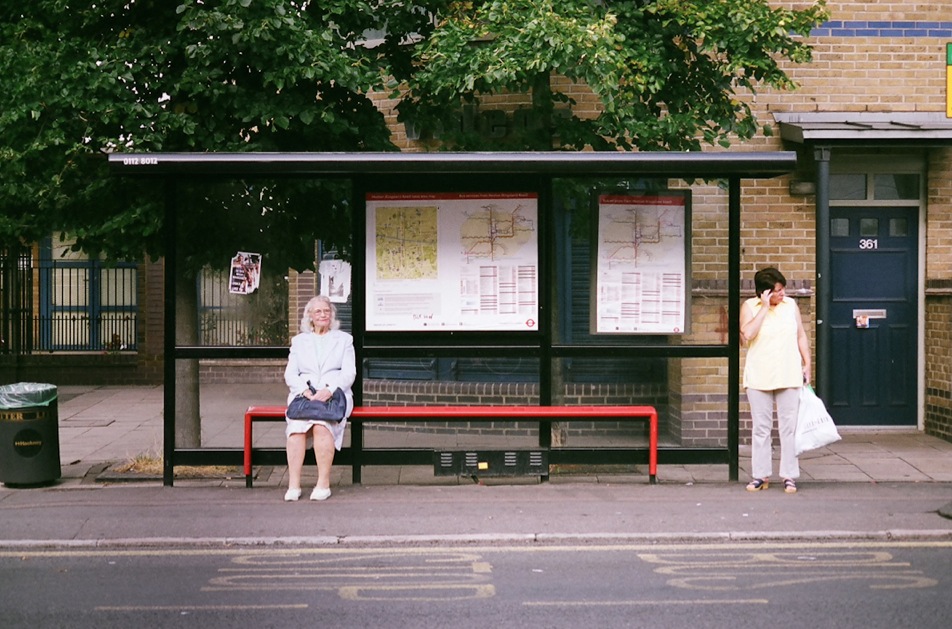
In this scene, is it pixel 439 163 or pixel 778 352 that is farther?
pixel 778 352

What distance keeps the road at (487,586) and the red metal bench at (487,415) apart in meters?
1.98

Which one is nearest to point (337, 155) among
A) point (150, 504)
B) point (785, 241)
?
point (150, 504)

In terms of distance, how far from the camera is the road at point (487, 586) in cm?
602

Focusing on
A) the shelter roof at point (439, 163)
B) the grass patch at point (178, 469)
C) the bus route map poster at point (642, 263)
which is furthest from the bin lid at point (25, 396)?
the bus route map poster at point (642, 263)

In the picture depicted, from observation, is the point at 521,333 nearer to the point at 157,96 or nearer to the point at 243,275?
the point at 243,275

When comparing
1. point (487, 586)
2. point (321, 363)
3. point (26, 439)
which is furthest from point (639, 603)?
point (26, 439)

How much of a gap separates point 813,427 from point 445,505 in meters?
3.07

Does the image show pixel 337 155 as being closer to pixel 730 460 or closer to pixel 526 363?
pixel 526 363

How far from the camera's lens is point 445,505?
29.3ft

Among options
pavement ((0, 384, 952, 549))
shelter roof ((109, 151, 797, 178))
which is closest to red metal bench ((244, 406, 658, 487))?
pavement ((0, 384, 952, 549))

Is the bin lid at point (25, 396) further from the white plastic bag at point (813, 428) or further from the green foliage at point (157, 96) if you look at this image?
the white plastic bag at point (813, 428)

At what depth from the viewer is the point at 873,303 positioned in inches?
507

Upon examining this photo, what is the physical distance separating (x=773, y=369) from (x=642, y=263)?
4.65ft

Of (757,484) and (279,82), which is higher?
(279,82)
